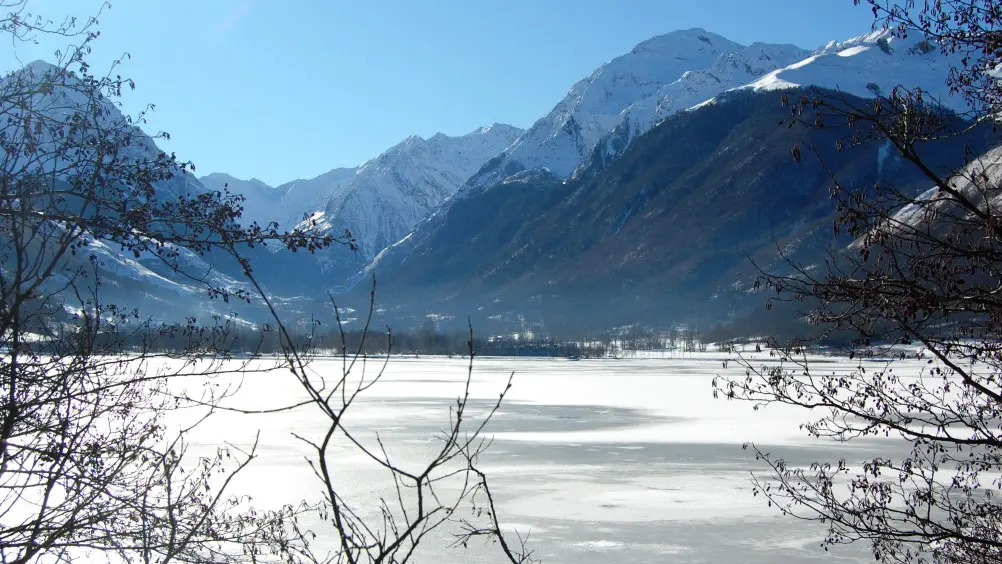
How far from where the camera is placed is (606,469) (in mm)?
26344

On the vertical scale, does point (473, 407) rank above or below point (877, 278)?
below

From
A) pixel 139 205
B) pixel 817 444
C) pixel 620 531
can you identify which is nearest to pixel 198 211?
pixel 139 205

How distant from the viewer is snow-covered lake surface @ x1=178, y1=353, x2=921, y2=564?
16828 mm

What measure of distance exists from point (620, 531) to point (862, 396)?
1196 centimetres

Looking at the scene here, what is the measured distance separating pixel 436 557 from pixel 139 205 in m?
11.8

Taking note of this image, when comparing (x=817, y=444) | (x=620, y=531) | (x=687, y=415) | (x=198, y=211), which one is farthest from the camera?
(x=687, y=415)

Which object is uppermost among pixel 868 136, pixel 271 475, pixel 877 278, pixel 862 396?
pixel 868 136

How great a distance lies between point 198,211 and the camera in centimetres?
610

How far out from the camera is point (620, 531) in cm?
1800

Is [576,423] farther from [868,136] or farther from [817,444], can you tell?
[868,136]

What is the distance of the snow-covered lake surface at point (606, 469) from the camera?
16.8 metres

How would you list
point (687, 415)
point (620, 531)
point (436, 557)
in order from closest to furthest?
point (436, 557) < point (620, 531) < point (687, 415)

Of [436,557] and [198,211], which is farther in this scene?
[436,557]

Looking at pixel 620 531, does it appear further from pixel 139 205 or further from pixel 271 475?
pixel 139 205
